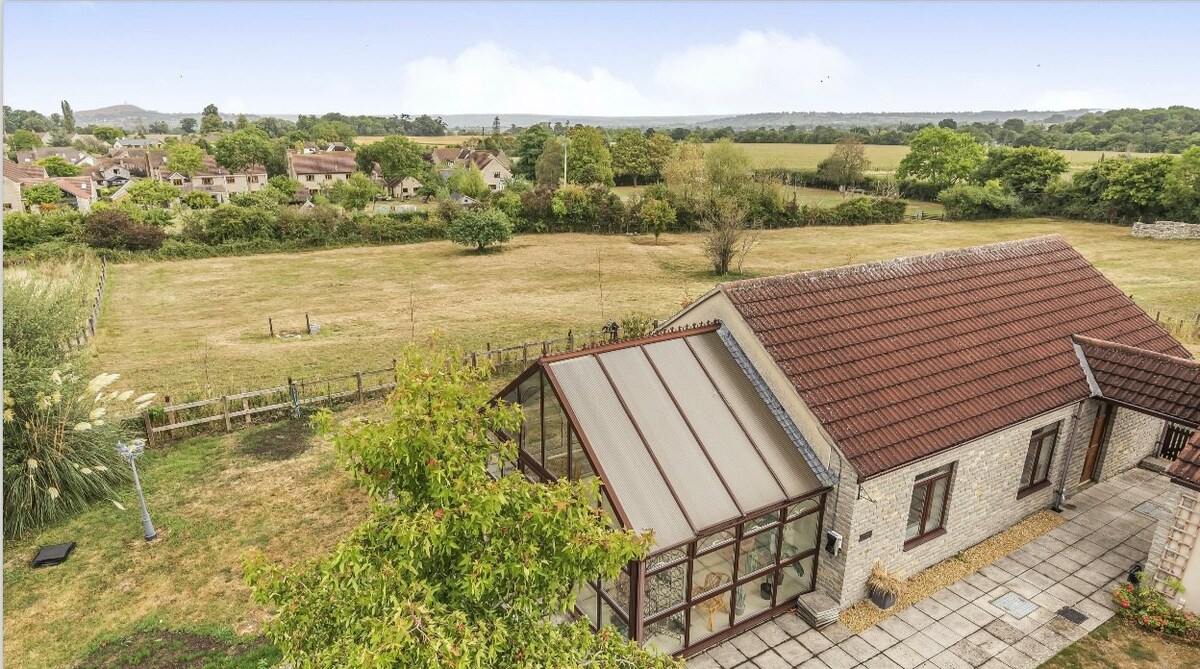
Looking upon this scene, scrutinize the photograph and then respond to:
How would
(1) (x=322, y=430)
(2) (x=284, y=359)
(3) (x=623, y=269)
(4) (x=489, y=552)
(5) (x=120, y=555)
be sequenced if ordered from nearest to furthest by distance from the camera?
(4) (x=489, y=552)
(1) (x=322, y=430)
(5) (x=120, y=555)
(2) (x=284, y=359)
(3) (x=623, y=269)

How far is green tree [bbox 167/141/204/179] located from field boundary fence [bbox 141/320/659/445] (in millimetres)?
82651

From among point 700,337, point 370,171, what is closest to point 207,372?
point 700,337

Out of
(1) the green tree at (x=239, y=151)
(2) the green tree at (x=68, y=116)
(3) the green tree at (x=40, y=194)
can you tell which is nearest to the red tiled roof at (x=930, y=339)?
(3) the green tree at (x=40, y=194)

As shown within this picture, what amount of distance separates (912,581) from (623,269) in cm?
3017

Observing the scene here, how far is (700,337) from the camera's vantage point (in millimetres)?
12852

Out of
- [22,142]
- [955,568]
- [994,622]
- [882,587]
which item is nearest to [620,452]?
[882,587]

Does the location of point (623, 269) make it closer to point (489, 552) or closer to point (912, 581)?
point (912, 581)

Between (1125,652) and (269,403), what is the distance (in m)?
20.8

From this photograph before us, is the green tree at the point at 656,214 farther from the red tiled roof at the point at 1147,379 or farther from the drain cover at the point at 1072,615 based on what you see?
the drain cover at the point at 1072,615

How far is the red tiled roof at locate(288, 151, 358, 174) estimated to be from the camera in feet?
285

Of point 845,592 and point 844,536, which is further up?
point 844,536

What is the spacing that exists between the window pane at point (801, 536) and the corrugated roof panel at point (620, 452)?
2.52 meters

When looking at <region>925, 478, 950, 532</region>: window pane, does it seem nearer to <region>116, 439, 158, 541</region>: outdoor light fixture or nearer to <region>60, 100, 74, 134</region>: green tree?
<region>116, 439, 158, 541</region>: outdoor light fixture

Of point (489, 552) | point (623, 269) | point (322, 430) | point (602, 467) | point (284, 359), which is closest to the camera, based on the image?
point (489, 552)
